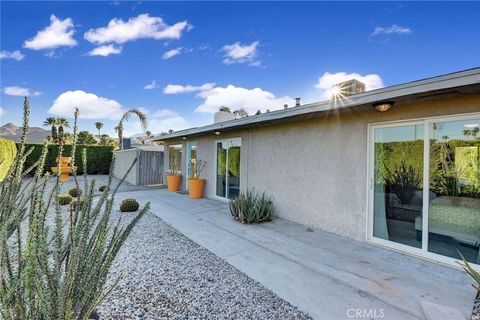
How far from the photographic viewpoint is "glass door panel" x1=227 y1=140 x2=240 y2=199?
29.5 feet

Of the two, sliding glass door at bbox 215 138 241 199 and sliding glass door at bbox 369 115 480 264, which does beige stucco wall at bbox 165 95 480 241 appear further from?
sliding glass door at bbox 215 138 241 199

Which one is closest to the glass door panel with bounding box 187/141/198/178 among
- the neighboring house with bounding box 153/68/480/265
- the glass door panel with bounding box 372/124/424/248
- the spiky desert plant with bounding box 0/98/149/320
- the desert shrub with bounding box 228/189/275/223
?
the neighboring house with bounding box 153/68/480/265

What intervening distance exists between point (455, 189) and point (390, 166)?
1.09m

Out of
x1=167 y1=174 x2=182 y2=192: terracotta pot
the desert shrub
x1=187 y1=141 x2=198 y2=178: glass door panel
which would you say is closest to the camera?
the desert shrub

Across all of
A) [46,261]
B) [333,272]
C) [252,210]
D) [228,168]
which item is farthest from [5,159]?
[228,168]

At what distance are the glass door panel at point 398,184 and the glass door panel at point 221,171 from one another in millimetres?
5700

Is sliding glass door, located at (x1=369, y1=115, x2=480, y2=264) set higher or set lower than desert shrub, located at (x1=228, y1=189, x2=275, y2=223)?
higher

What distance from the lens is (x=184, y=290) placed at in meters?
3.40

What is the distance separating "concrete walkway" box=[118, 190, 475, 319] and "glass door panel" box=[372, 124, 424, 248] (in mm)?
473

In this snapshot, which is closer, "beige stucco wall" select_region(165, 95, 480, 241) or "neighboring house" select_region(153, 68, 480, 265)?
"neighboring house" select_region(153, 68, 480, 265)

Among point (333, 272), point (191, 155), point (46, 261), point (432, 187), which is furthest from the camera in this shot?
point (191, 155)

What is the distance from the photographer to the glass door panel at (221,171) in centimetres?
963

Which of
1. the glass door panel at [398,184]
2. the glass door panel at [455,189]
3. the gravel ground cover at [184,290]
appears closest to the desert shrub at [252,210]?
the gravel ground cover at [184,290]

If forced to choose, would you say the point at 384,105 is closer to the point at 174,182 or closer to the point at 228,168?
the point at 228,168
